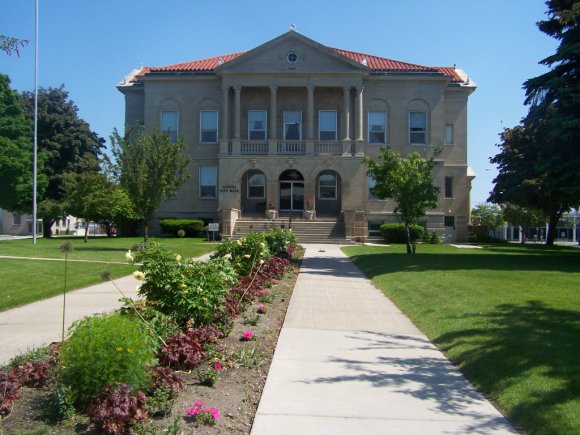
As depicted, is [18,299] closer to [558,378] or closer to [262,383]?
[262,383]

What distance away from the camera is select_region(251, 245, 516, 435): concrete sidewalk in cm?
544

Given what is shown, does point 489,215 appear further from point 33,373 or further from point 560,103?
point 33,373

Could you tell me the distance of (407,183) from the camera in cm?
2441

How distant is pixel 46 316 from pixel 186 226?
92.8ft

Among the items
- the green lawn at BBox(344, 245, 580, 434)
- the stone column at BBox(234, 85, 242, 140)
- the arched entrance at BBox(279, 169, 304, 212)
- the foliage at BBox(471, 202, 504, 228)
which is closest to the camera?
the green lawn at BBox(344, 245, 580, 434)

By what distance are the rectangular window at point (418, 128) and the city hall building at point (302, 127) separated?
7cm

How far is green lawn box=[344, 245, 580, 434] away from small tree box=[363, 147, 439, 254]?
19.1 ft

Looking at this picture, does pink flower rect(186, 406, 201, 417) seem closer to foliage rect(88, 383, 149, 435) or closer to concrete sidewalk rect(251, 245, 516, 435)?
foliage rect(88, 383, 149, 435)

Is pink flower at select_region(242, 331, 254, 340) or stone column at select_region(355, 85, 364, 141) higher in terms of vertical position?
stone column at select_region(355, 85, 364, 141)

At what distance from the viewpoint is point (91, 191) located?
111ft

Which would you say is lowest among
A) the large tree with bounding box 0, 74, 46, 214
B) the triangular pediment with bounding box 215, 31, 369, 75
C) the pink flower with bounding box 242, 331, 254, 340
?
the pink flower with bounding box 242, 331, 254, 340

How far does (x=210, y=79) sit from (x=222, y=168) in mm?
7054

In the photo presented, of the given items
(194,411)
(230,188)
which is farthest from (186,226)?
(194,411)

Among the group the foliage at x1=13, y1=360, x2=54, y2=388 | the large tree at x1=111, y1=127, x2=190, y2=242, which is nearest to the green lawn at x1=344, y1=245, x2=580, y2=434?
the foliage at x1=13, y1=360, x2=54, y2=388
